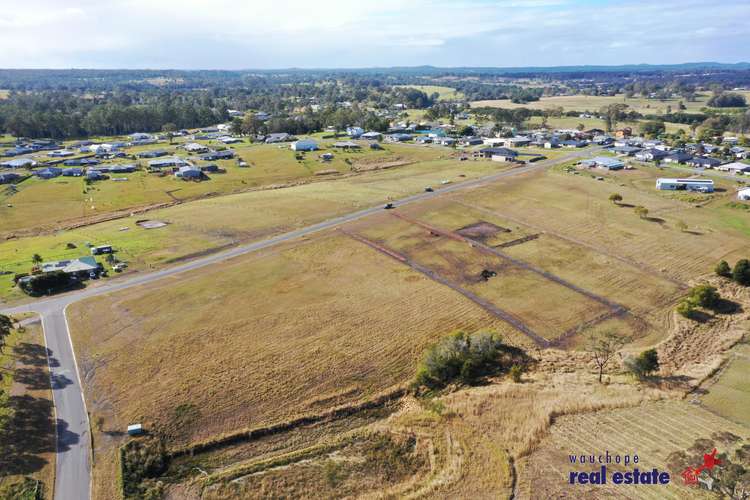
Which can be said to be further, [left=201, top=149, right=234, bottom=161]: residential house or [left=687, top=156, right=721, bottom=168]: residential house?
[left=201, top=149, right=234, bottom=161]: residential house

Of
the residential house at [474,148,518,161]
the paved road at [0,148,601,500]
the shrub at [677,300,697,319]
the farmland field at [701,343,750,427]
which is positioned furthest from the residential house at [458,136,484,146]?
the farmland field at [701,343,750,427]

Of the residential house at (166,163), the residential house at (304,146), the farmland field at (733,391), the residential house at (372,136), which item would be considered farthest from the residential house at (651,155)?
the residential house at (166,163)

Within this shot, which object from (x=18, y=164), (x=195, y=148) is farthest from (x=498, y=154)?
(x=18, y=164)

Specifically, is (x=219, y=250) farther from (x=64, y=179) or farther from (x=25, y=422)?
(x=64, y=179)

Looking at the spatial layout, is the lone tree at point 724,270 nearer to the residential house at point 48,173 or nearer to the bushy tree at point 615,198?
the bushy tree at point 615,198

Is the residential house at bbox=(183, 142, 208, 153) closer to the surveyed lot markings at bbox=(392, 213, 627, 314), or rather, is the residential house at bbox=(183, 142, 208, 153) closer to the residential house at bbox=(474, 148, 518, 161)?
the residential house at bbox=(474, 148, 518, 161)

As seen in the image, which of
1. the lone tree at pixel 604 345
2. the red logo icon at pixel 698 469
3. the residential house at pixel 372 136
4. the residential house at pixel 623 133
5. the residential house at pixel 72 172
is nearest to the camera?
the red logo icon at pixel 698 469
